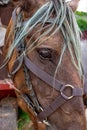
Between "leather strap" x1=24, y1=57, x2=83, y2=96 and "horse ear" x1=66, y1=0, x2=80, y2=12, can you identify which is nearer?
"leather strap" x1=24, y1=57, x2=83, y2=96

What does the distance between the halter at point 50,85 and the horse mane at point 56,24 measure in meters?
0.12

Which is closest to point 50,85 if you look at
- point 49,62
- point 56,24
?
point 49,62

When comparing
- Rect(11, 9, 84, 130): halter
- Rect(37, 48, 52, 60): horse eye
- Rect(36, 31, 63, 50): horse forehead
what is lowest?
Rect(11, 9, 84, 130): halter

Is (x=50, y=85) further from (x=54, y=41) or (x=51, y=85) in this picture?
(x=54, y=41)

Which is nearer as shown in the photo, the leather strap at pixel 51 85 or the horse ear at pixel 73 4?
the leather strap at pixel 51 85

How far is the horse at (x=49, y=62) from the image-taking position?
2480 mm

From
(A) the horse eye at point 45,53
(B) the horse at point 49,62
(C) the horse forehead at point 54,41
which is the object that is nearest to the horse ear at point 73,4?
(B) the horse at point 49,62

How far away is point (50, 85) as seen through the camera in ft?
8.39

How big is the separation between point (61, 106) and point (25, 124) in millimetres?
2130

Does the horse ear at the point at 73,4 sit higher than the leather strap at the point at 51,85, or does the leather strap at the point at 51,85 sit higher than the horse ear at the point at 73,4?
the horse ear at the point at 73,4

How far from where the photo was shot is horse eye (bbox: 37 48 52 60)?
8.18ft

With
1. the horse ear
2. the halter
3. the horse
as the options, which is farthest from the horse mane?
the horse ear

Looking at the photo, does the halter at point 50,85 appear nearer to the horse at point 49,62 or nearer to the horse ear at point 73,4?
the horse at point 49,62

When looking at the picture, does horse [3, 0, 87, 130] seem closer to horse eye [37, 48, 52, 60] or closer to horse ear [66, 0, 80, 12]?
horse eye [37, 48, 52, 60]
